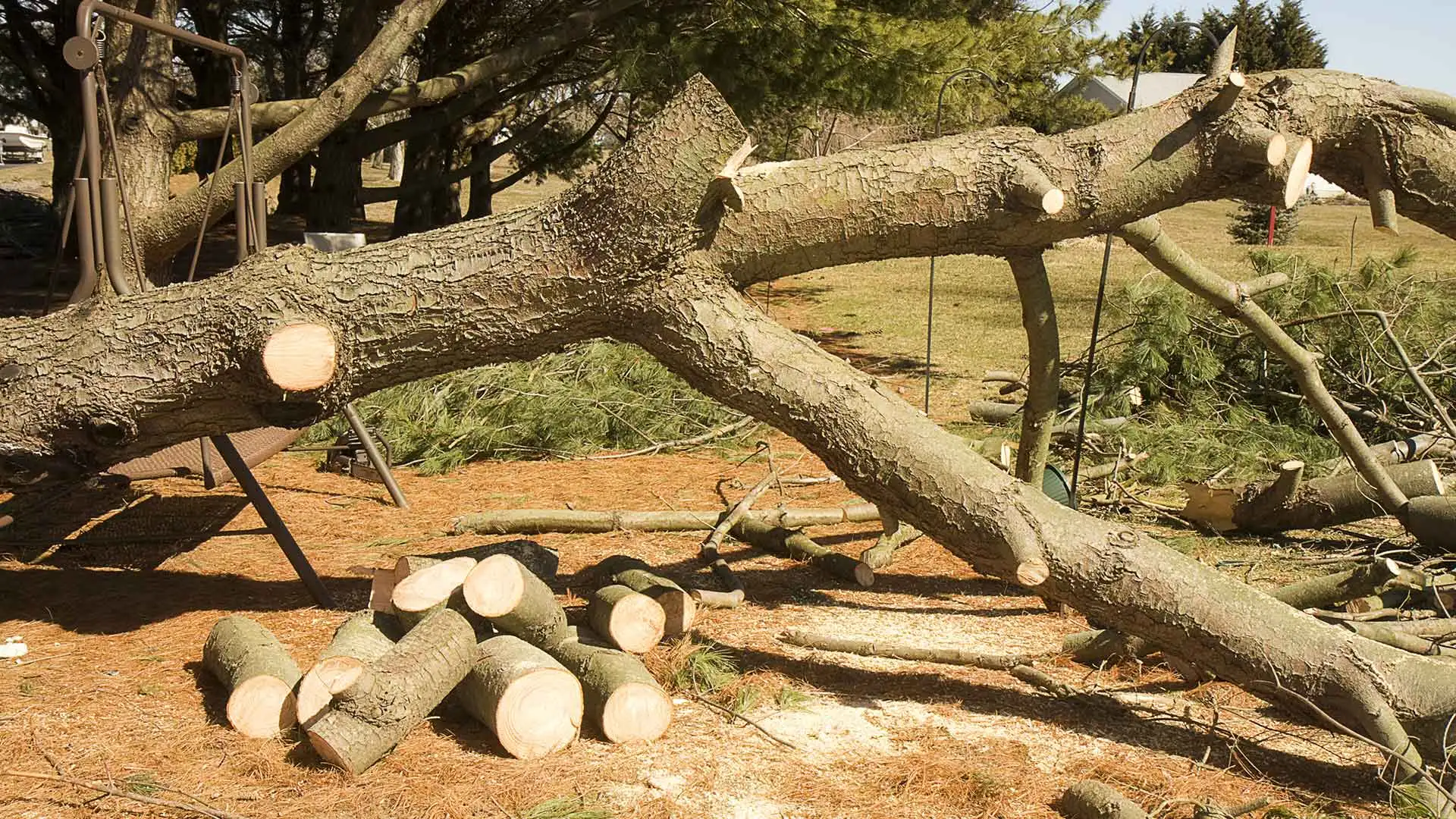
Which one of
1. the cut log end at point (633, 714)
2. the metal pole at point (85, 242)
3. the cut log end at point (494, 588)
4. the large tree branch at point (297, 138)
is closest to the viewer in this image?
the cut log end at point (633, 714)

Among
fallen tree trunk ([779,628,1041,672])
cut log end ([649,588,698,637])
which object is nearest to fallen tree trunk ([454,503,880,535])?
fallen tree trunk ([779,628,1041,672])

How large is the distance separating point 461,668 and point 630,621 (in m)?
0.58

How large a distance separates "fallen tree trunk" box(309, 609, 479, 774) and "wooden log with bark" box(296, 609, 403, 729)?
65 mm

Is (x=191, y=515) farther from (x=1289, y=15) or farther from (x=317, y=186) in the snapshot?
(x=1289, y=15)

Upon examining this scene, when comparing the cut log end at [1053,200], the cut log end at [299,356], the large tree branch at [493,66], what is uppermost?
the large tree branch at [493,66]

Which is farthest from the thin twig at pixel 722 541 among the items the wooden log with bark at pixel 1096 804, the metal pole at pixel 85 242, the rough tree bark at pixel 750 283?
the metal pole at pixel 85 242

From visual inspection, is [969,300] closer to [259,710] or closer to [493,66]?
[493,66]

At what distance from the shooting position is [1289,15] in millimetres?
38375

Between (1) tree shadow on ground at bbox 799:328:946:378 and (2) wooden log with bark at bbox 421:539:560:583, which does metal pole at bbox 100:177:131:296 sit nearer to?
(2) wooden log with bark at bbox 421:539:560:583

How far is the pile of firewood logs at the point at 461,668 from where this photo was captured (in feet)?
9.84

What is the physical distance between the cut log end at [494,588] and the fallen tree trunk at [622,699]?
279 mm

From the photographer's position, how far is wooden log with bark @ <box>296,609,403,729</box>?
3059 millimetres

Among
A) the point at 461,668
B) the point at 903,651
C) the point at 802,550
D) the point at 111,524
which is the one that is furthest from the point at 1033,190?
the point at 111,524

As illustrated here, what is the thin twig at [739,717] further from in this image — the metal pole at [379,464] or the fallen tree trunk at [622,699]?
the metal pole at [379,464]
